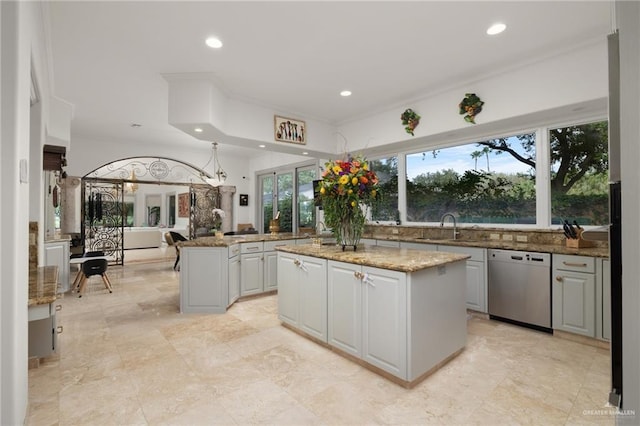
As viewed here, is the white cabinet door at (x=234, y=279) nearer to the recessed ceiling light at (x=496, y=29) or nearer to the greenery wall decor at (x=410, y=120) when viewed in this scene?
the greenery wall decor at (x=410, y=120)

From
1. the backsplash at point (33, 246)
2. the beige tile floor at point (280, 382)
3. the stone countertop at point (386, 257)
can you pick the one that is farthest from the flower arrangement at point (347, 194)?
the backsplash at point (33, 246)

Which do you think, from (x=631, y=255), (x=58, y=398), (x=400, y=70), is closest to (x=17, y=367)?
(x=58, y=398)

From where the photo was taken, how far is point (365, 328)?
2.49m

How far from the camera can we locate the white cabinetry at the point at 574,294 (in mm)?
2918

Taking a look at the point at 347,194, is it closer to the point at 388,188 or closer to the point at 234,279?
the point at 234,279

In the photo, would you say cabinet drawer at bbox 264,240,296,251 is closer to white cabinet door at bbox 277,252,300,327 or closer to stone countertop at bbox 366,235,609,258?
white cabinet door at bbox 277,252,300,327

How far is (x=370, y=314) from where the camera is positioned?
8.05 feet

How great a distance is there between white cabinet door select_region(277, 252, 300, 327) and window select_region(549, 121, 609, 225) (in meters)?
3.12

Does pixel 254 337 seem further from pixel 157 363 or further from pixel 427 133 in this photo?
pixel 427 133

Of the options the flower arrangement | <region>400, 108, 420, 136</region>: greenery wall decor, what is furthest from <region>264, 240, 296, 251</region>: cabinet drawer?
<region>400, 108, 420, 136</region>: greenery wall decor

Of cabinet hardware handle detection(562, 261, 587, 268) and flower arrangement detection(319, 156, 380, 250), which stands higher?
flower arrangement detection(319, 156, 380, 250)

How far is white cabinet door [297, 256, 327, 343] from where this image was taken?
2.87 m

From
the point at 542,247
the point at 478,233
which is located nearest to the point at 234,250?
the point at 478,233

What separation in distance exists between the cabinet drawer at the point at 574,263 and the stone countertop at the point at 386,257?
119cm
